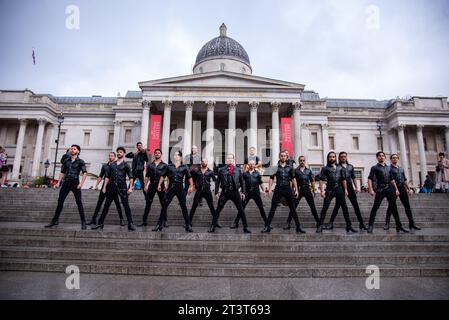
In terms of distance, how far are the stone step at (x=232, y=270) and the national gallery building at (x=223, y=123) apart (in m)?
23.4

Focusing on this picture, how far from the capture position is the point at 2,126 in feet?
114

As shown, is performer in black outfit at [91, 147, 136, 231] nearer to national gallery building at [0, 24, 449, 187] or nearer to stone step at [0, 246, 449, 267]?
stone step at [0, 246, 449, 267]

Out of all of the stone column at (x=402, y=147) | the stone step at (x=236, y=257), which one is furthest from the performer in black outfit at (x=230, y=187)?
the stone column at (x=402, y=147)

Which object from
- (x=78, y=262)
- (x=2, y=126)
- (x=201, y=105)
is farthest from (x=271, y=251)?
(x=2, y=126)

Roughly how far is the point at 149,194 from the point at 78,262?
8.63ft

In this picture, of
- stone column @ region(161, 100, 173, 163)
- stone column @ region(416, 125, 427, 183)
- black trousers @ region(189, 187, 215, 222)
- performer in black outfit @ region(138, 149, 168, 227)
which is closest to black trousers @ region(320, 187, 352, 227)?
black trousers @ region(189, 187, 215, 222)

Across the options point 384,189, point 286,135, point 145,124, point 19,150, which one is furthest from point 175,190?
point 19,150

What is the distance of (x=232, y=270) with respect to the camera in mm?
4191

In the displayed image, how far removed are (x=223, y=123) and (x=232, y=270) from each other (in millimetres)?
29199

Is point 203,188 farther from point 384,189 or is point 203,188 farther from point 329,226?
point 384,189

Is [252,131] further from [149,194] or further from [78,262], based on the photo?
[78,262]

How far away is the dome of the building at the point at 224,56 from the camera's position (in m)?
37.4

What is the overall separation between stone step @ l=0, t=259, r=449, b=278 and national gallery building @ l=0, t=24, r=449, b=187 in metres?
23.4
